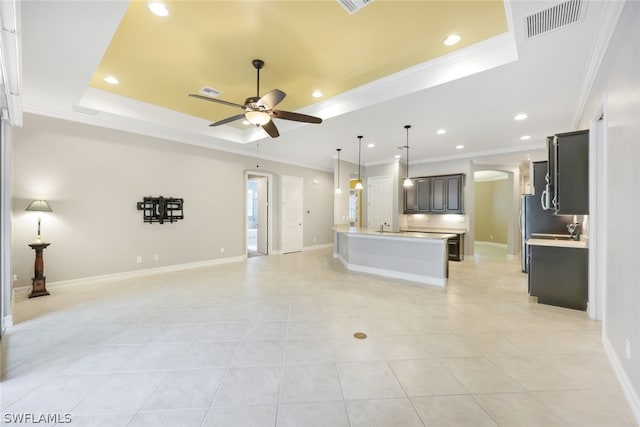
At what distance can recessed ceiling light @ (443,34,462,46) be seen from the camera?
8.91 ft

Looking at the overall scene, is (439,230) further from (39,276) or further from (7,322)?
(39,276)

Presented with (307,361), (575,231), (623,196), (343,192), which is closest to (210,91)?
(307,361)

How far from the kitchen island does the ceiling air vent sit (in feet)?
9.73

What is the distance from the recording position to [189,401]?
1.76 metres

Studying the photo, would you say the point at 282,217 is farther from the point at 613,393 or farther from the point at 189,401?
the point at 613,393

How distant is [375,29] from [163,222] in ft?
17.3

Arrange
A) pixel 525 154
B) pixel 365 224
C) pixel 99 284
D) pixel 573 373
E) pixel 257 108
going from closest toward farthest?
1. pixel 573 373
2. pixel 257 108
3. pixel 99 284
4. pixel 525 154
5. pixel 365 224

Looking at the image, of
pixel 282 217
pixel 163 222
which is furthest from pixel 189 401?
pixel 282 217

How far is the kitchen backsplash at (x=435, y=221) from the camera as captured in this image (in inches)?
282

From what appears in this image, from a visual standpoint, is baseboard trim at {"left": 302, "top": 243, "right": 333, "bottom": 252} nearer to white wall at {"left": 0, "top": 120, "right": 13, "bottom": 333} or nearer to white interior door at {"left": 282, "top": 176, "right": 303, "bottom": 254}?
white interior door at {"left": 282, "top": 176, "right": 303, "bottom": 254}

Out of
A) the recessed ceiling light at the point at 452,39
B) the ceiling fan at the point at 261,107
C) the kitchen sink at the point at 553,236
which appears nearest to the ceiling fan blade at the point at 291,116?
the ceiling fan at the point at 261,107

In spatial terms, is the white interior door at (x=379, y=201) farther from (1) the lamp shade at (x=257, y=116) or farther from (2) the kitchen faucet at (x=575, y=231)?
(1) the lamp shade at (x=257, y=116)

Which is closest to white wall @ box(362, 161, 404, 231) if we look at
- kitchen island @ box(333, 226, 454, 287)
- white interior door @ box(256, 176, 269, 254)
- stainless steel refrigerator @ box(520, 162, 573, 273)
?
kitchen island @ box(333, 226, 454, 287)

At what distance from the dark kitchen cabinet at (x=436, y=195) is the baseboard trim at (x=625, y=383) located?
508 centimetres
